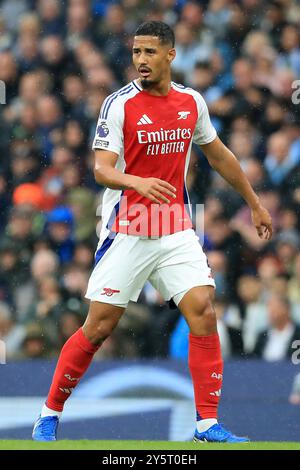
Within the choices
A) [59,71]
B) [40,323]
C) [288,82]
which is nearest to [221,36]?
[288,82]

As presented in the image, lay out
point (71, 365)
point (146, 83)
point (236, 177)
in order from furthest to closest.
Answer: point (236, 177) → point (71, 365) → point (146, 83)

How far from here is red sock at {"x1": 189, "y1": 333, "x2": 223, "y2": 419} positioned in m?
5.87

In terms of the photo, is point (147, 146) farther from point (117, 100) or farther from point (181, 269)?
point (181, 269)

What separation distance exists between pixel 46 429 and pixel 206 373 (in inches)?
36.0

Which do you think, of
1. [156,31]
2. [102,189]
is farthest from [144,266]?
[102,189]

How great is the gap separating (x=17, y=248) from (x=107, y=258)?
3.25m

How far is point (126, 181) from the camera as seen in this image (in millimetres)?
5508

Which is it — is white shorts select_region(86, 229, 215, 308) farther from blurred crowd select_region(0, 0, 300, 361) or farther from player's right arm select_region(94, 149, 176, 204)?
blurred crowd select_region(0, 0, 300, 361)

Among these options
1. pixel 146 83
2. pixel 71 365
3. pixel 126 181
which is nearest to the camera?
pixel 126 181

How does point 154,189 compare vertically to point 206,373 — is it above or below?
above

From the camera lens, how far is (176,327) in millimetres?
8406

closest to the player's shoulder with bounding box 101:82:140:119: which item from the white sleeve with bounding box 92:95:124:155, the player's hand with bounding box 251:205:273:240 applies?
the white sleeve with bounding box 92:95:124:155

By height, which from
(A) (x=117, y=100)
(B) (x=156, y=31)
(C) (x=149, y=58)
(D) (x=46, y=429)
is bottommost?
(D) (x=46, y=429)

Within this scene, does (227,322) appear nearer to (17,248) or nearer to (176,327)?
(176,327)
